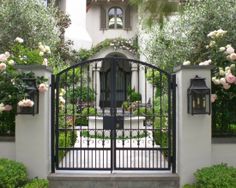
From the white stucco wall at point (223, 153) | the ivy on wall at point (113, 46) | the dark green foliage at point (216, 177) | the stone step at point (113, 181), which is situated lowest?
the stone step at point (113, 181)

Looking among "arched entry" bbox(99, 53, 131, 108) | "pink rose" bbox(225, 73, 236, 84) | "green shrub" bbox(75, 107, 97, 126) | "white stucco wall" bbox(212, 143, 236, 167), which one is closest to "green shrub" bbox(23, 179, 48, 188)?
"green shrub" bbox(75, 107, 97, 126)

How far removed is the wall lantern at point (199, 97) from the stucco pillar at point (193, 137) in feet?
0.51

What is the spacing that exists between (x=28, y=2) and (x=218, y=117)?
871 cm

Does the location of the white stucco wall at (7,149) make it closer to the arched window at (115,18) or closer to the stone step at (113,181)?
the stone step at (113,181)

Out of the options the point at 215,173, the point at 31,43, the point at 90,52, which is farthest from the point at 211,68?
the point at 90,52

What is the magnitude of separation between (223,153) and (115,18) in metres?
20.2

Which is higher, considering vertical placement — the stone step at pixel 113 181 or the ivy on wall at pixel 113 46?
the ivy on wall at pixel 113 46

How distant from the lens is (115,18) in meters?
27.3

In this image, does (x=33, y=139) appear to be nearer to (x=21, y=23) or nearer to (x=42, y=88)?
(x=42, y=88)

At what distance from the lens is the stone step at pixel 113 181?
7.95m

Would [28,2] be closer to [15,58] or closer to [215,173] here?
[15,58]

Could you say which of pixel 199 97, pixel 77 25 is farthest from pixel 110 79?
pixel 77 25

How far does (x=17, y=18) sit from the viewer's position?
14.2 metres

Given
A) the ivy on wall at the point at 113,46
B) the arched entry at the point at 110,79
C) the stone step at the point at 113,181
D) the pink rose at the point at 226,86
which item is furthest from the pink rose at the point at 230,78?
the ivy on wall at the point at 113,46
